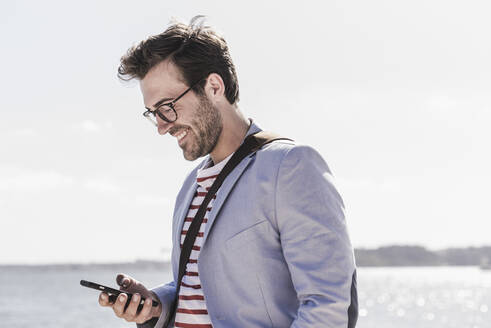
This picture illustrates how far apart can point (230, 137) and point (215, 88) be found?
183 millimetres

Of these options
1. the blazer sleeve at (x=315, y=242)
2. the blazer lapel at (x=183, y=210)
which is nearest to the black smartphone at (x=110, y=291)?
the blazer lapel at (x=183, y=210)

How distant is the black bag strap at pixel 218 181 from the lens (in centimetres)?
228

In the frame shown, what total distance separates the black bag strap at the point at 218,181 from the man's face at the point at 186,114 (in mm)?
113

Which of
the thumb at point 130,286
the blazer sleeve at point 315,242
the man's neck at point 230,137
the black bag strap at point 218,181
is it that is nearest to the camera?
the blazer sleeve at point 315,242

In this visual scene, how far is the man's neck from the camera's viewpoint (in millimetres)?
2396

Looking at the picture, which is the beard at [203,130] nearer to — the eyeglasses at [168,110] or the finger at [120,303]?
the eyeglasses at [168,110]

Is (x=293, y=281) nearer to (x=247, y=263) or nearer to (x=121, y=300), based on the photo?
(x=247, y=263)

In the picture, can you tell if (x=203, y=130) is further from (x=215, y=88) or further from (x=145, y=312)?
(x=145, y=312)

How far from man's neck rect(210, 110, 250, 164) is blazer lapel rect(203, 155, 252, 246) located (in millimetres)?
176

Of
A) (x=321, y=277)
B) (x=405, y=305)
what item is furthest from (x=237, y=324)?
(x=405, y=305)

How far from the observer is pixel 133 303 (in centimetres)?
236

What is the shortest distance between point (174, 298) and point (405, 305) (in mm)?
63736

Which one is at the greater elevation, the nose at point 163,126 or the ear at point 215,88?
the ear at point 215,88

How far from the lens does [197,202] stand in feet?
8.25
